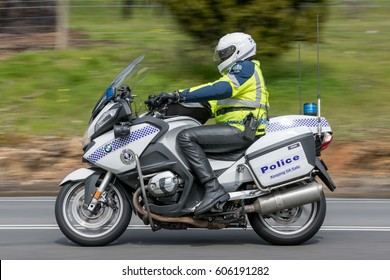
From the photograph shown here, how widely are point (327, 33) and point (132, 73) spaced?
29.9 feet

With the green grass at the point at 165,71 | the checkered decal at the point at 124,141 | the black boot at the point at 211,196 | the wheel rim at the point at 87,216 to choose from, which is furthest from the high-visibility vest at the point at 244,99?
the green grass at the point at 165,71

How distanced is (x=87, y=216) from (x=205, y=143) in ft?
3.96

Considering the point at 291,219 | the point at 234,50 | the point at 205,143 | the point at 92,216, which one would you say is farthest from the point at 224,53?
the point at 92,216

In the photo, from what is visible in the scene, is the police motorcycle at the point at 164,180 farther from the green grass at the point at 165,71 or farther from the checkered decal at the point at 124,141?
the green grass at the point at 165,71

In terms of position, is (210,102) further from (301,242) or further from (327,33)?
(327,33)

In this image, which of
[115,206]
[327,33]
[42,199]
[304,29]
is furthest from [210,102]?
[327,33]

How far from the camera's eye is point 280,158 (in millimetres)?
8320

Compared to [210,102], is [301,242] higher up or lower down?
lower down

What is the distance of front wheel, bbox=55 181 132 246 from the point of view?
27.3ft

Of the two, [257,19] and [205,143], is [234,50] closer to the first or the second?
[205,143]

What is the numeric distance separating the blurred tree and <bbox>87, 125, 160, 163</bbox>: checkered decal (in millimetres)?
6481

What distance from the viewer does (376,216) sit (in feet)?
33.7

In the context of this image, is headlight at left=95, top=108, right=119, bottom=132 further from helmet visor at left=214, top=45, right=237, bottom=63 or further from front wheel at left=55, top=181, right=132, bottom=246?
helmet visor at left=214, top=45, right=237, bottom=63

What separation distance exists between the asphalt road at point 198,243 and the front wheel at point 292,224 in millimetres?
86
